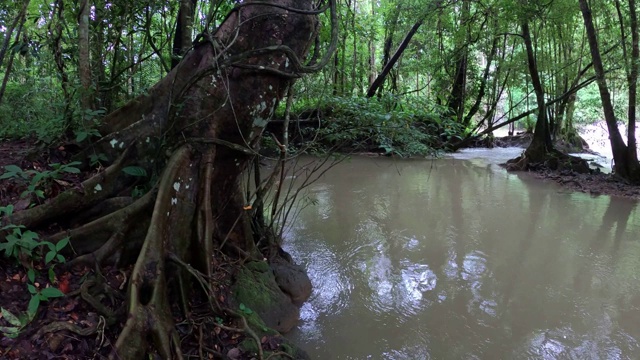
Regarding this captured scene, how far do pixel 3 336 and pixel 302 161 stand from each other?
38.1 feet

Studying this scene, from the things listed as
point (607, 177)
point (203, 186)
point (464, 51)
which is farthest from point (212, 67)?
point (464, 51)

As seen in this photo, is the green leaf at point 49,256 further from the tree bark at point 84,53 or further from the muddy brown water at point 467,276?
the muddy brown water at point 467,276

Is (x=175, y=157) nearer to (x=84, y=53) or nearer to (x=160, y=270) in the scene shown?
(x=160, y=270)

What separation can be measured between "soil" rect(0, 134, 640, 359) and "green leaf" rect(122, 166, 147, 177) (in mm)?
395

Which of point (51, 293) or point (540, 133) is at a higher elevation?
point (540, 133)

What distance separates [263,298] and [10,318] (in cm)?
198

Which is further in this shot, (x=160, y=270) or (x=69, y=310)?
(x=160, y=270)

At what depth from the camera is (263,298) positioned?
384 cm

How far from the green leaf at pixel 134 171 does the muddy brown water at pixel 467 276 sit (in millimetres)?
1939

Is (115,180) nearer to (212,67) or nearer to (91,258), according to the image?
(91,258)

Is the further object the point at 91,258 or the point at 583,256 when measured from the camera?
the point at 583,256

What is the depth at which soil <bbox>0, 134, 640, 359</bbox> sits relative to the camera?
2225 mm

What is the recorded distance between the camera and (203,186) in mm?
3373

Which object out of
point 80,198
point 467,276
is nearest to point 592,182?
point 467,276
